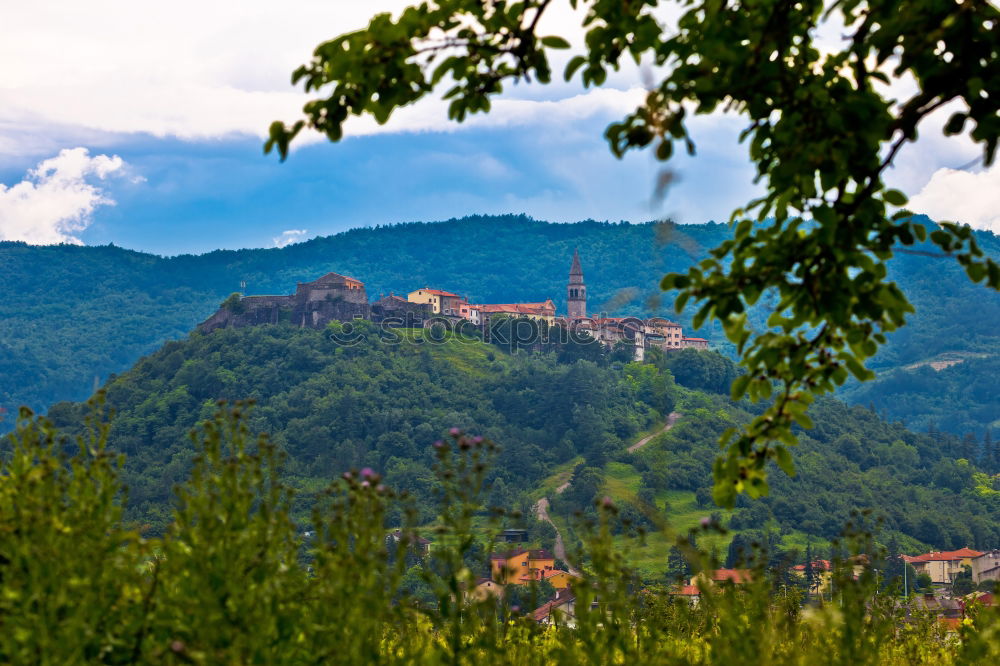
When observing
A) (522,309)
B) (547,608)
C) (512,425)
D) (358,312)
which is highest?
(522,309)

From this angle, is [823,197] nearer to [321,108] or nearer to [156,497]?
[321,108]

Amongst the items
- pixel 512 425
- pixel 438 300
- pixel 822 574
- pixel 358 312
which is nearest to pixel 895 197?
pixel 822 574

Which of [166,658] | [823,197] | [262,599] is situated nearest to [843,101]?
[823,197]

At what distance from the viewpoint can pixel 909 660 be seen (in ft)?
20.8

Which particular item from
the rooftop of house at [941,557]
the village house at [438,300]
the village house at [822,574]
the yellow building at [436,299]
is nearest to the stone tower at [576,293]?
the village house at [438,300]

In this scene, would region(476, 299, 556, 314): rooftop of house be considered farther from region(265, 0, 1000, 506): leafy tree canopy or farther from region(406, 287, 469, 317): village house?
region(265, 0, 1000, 506): leafy tree canopy

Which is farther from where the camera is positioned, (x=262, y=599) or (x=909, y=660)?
(x=909, y=660)

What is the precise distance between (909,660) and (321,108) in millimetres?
4720

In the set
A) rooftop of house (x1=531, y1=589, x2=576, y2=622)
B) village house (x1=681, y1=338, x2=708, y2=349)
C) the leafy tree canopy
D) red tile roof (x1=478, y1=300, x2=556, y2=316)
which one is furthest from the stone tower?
the leafy tree canopy

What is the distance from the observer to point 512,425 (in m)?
125

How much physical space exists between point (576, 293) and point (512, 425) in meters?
40.5

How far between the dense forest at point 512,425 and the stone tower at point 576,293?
2143cm

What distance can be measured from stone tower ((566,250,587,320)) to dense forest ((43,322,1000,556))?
70.3 feet

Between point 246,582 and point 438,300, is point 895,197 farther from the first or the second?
point 438,300
